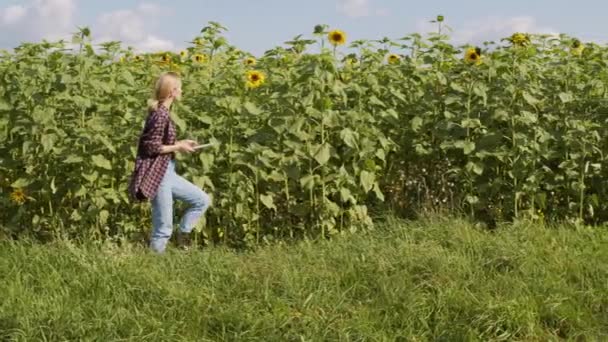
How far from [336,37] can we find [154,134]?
1.51m

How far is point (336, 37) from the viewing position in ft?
20.4

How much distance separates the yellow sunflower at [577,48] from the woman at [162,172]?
3.10 m

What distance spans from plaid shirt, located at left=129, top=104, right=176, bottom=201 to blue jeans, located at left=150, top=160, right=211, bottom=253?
0.07 meters

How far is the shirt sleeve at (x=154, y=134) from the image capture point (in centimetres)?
547

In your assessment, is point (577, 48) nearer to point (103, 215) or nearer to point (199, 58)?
point (199, 58)

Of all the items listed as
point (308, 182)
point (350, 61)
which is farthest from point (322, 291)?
point (350, 61)

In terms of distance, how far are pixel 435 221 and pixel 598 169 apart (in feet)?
4.35

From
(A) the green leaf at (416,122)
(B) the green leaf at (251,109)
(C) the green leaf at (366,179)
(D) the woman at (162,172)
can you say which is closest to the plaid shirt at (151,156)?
(D) the woman at (162,172)

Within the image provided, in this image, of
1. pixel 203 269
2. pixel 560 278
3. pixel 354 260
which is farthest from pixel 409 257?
pixel 203 269

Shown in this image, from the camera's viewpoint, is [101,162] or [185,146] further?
[101,162]

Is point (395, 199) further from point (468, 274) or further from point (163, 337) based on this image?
point (163, 337)

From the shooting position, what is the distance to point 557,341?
4.32 meters

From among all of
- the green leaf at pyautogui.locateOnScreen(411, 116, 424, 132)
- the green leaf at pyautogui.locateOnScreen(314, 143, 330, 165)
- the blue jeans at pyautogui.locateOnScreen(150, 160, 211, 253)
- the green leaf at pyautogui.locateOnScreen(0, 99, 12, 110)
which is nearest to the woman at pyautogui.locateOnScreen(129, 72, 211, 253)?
the blue jeans at pyautogui.locateOnScreen(150, 160, 211, 253)

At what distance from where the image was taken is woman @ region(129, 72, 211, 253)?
5.48 m
